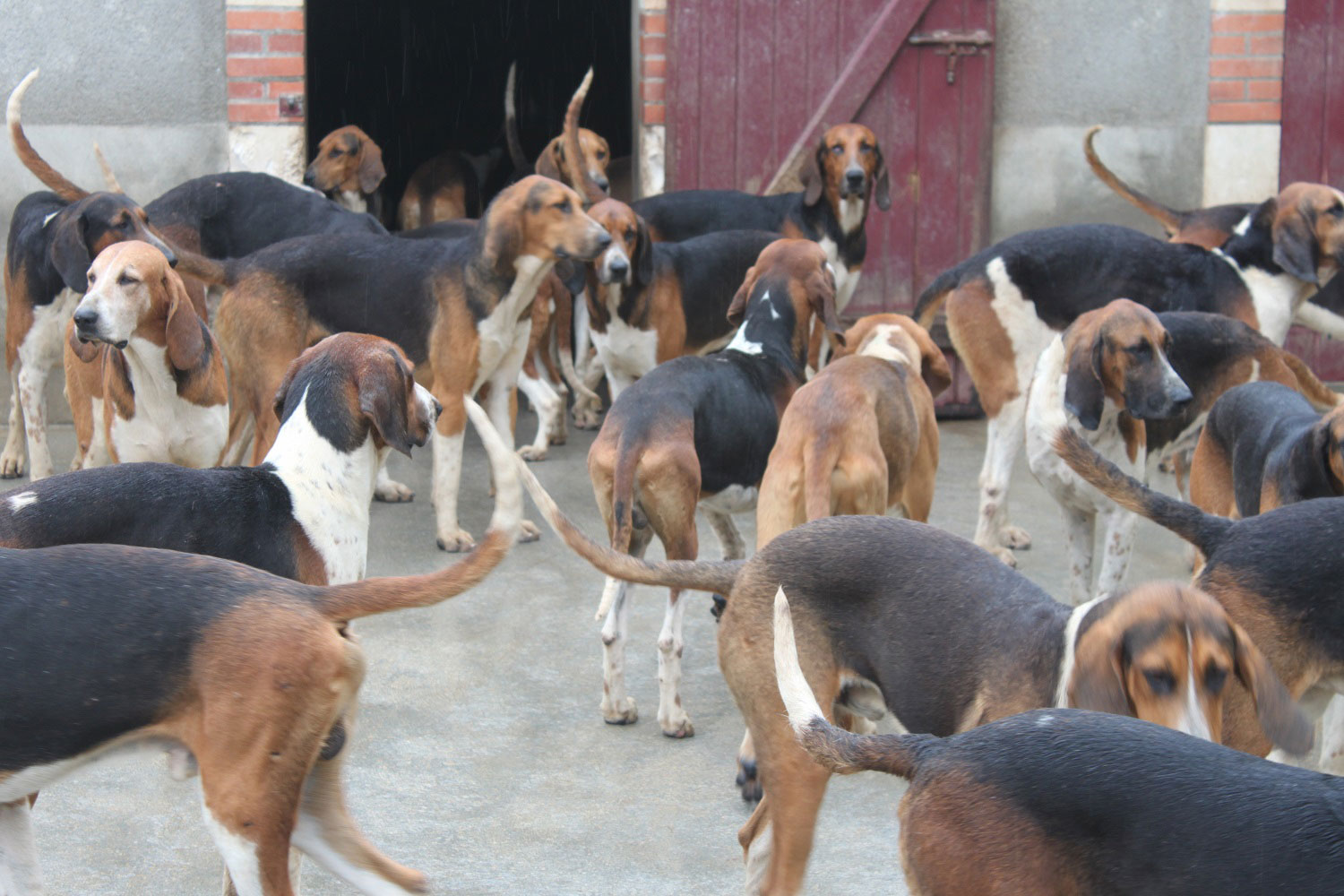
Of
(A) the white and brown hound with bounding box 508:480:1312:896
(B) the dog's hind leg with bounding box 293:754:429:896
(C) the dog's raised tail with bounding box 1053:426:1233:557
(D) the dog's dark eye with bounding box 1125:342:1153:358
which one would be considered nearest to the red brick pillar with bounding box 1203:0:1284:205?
(D) the dog's dark eye with bounding box 1125:342:1153:358

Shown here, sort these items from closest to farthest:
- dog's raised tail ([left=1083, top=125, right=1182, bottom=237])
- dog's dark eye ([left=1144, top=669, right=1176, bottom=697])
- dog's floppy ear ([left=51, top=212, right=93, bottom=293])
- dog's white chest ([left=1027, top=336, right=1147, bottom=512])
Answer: dog's dark eye ([left=1144, top=669, right=1176, bottom=697]) < dog's white chest ([left=1027, top=336, right=1147, bottom=512]) < dog's floppy ear ([left=51, top=212, right=93, bottom=293]) < dog's raised tail ([left=1083, top=125, right=1182, bottom=237])

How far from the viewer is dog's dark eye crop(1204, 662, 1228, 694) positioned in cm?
287

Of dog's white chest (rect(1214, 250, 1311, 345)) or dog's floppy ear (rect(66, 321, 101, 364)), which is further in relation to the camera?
dog's white chest (rect(1214, 250, 1311, 345))

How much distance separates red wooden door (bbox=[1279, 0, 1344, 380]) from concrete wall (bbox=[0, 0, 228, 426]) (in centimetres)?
598

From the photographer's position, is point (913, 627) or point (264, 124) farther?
point (264, 124)

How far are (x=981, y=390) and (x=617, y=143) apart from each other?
29.4 ft

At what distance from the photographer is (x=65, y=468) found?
7.61 meters

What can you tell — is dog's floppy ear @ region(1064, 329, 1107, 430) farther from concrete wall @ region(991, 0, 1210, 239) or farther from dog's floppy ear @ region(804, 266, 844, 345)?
concrete wall @ region(991, 0, 1210, 239)

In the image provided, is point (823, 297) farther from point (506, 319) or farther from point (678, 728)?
point (678, 728)

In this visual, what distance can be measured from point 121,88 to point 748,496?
15.5ft

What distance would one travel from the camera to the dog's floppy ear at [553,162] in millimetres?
9180

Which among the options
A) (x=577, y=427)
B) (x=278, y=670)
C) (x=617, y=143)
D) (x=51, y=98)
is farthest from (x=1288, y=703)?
(x=617, y=143)

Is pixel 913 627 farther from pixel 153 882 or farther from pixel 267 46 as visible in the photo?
pixel 267 46

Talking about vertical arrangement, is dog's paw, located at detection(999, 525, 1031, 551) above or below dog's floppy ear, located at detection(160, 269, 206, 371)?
below
